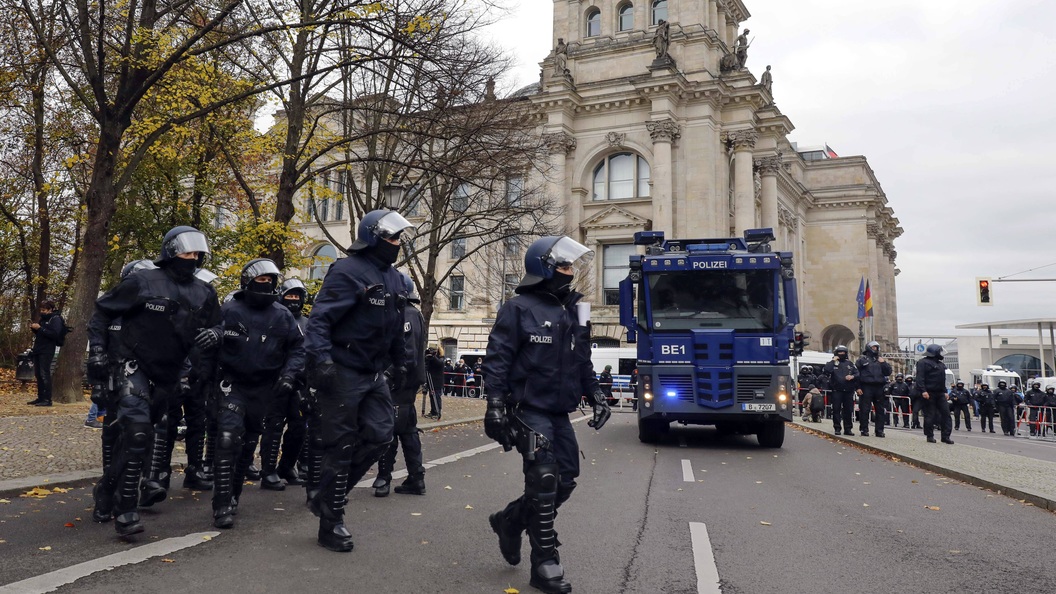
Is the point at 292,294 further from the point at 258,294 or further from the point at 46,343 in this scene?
the point at 46,343

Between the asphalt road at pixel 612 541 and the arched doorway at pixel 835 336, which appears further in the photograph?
the arched doorway at pixel 835 336

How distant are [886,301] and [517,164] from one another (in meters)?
64.2

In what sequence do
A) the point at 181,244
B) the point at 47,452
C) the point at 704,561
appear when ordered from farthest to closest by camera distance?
the point at 47,452
the point at 181,244
the point at 704,561

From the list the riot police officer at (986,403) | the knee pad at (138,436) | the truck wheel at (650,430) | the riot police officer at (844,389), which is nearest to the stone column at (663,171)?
the riot police officer at (986,403)

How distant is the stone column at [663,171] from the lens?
137 ft

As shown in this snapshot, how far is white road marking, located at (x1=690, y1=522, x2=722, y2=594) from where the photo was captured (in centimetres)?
444

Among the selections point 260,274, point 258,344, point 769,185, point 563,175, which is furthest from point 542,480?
point 769,185

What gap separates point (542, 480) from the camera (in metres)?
4.32

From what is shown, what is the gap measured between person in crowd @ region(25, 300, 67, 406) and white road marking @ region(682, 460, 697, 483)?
1168 cm

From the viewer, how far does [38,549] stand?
4.75m

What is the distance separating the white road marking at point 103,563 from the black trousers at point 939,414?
1434 centimetres

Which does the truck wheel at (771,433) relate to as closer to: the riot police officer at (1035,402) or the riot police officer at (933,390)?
the riot police officer at (933,390)

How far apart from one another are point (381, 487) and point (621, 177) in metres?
38.7

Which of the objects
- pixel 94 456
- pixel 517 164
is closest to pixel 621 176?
pixel 517 164
